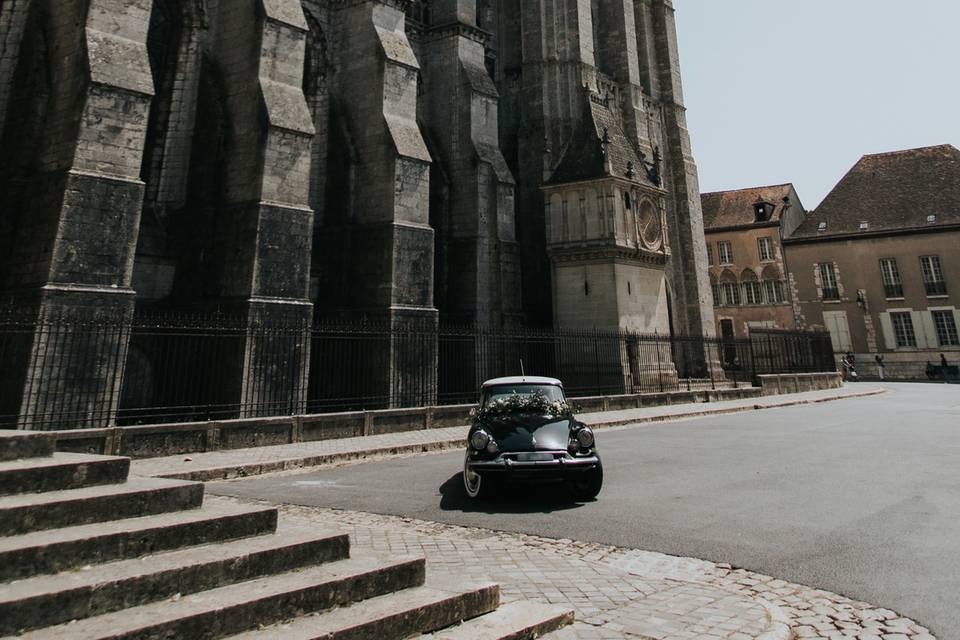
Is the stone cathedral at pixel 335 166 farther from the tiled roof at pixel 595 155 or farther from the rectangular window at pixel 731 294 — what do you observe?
the rectangular window at pixel 731 294

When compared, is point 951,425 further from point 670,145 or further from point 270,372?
point 670,145

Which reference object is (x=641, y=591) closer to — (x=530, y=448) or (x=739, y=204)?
(x=530, y=448)

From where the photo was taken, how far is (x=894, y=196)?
34.6 meters

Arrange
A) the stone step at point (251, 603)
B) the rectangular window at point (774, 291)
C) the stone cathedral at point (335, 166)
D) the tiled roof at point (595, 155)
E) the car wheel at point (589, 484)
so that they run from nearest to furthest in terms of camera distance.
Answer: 1. the stone step at point (251, 603)
2. the car wheel at point (589, 484)
3. the stone cathedral at point (335, 166)
4. the tiled roof at point (595, 155)
5. the rectangular window at point (774, 291)

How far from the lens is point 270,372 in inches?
433

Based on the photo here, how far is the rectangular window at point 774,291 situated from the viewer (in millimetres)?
37469

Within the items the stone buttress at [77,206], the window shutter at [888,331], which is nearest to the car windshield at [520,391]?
the stone buttress at [77,206]

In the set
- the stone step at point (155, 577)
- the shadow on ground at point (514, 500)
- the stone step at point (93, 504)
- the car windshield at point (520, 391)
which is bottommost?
A: the shadow on ground at point (514, 500)

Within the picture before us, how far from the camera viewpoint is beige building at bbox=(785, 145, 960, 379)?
32281mm

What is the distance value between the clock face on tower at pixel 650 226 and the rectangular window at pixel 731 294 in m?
23.2

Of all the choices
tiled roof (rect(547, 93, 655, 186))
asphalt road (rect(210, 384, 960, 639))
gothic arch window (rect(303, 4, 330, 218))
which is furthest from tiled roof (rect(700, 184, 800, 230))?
asphalt road (rect(210, 384, 960, 639))

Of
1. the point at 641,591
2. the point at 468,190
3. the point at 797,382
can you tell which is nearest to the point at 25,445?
the point at 641,591

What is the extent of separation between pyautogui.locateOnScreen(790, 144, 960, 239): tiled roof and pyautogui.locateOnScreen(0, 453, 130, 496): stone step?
40350 mm

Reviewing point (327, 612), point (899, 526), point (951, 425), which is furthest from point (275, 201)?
point (951, 425)
